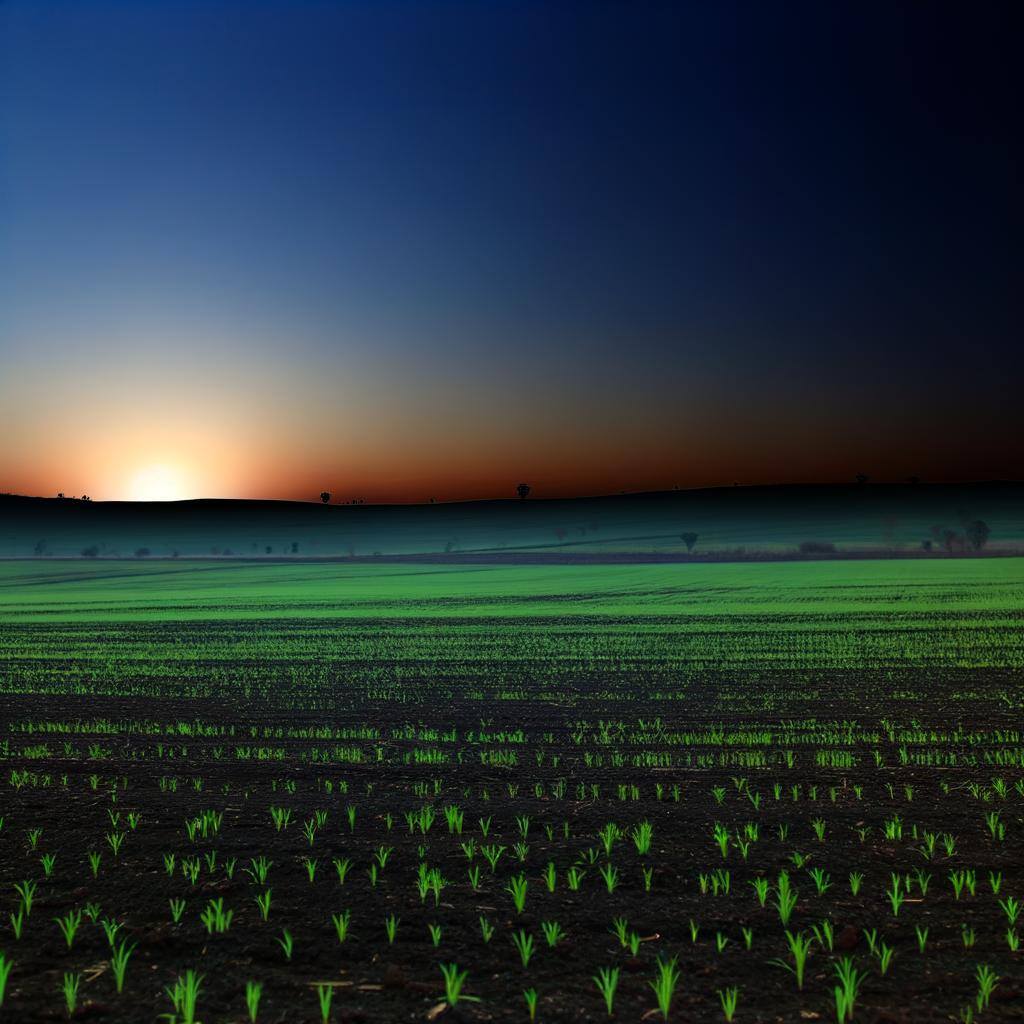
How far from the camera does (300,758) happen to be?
40.2ft

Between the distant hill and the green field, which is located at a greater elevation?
the distant hill

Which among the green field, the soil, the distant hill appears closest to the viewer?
the soil

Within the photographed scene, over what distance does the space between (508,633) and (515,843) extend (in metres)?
22.1

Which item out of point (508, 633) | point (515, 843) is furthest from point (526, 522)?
point (515, 843)

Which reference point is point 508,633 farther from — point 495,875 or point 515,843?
point 495,875

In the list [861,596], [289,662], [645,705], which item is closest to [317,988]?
[645,705]

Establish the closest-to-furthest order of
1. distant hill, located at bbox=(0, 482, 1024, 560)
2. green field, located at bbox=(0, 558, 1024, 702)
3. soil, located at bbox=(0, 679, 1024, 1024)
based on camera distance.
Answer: soil, located at bbox=(0, 679, 1024, 1024) → green field, located at bbox=(0, 558, 1024, 702) → distant hill, located at bbox=(0, 482, 1024, 560)

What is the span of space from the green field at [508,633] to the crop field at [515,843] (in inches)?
16.0

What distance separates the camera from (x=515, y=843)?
844 centimetres

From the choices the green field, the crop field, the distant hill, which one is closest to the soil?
the crop field

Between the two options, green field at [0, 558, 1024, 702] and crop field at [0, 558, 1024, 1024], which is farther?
green field at [0, 558, 1024, 702]

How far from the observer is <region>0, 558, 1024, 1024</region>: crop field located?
5.76 metres

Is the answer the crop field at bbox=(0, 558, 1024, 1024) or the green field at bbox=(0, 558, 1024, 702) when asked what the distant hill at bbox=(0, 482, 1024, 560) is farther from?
the crop field at bbox=(0, 558, 1024, 1024)

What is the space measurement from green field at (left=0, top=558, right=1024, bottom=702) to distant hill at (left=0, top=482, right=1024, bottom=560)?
82.6 metres
